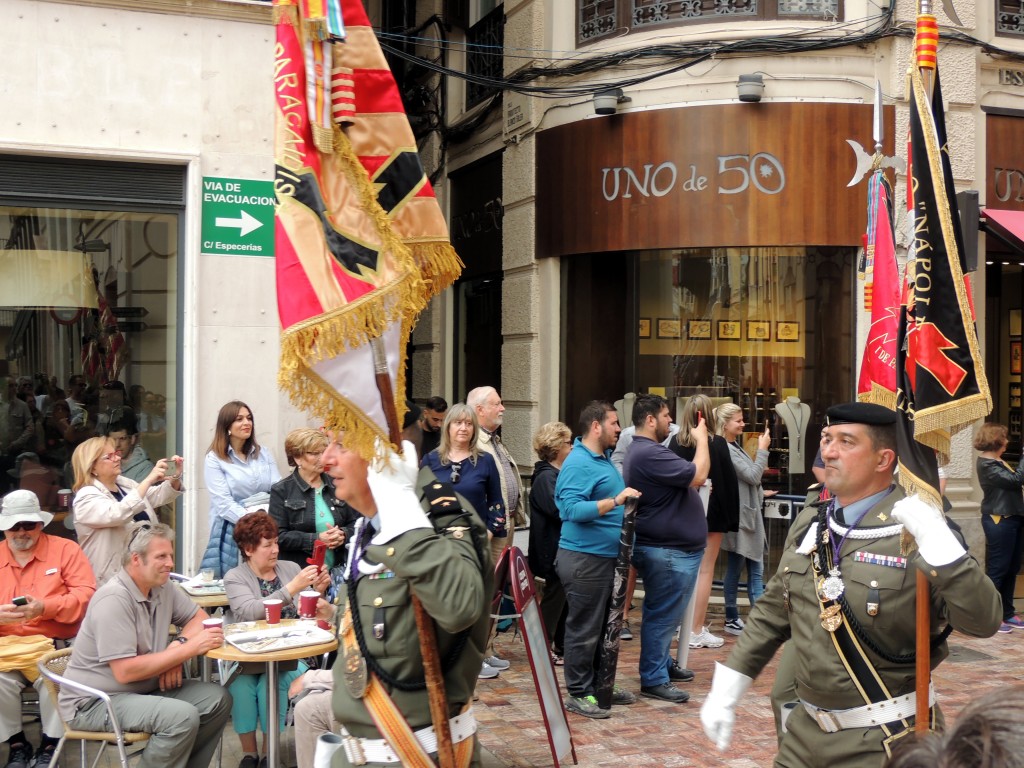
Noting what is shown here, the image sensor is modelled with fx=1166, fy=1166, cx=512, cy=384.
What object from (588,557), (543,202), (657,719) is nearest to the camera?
(657,719)

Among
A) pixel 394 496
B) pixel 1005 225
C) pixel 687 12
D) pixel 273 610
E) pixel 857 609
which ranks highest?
pixel 687 12

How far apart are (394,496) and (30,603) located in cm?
401

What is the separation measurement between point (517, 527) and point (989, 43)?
6.80 meters

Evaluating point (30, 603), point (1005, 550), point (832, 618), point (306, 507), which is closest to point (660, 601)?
point (306, 507)

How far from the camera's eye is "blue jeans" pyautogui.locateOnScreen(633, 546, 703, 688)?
7898 mm

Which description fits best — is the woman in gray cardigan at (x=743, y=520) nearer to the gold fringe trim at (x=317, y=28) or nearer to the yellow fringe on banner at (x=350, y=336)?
the yellow fringe on banner at (x=350, y=336)

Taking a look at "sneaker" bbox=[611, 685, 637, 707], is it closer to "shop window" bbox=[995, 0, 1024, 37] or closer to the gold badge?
the gold badge

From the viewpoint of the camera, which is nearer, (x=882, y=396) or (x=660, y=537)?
(x=882, y=396)

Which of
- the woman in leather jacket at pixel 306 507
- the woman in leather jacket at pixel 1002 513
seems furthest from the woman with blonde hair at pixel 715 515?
the woman in leather jacket at pixel 306 507

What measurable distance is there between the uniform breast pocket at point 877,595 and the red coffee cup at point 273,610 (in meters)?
3.51

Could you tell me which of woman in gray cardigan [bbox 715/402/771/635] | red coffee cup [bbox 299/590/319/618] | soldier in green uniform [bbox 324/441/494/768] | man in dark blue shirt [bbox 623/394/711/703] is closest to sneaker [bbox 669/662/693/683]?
man in dark blue shirt [bbox 623/394/711/703]

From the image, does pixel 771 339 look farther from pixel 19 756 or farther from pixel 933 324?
pixel 19 756

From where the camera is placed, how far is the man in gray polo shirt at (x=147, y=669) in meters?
5.62

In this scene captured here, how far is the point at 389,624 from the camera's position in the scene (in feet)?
11.1
